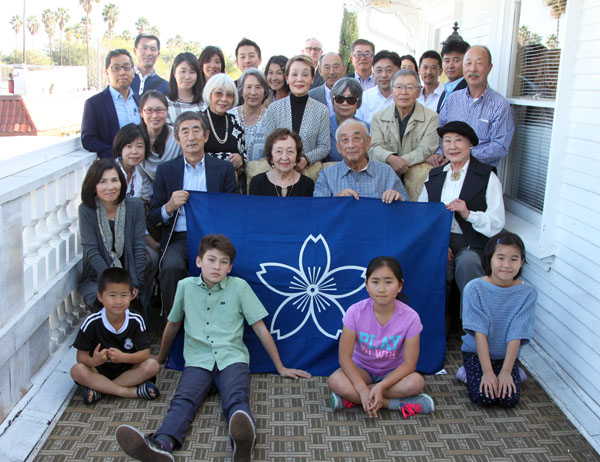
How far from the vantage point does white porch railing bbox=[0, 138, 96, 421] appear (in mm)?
3205

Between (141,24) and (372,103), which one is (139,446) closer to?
(372,103)

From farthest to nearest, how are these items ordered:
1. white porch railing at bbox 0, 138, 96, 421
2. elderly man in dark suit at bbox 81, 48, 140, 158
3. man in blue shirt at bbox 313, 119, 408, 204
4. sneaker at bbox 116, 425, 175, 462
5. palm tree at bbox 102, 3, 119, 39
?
palm tree at bbox 102, 3, 119, 39
elderly man in dark suit at bbox 81, 48, 140, 158
man in blue shirt at bbox 313, 119, 408, 204
white porch railing at bbox 0, 138, 96, 421
sneaker at bbox 116, 425, 175, 462

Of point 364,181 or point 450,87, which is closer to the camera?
point 364,181

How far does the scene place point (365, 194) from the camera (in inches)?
172

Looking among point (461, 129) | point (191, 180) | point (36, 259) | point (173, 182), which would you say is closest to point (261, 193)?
point (191, 180)

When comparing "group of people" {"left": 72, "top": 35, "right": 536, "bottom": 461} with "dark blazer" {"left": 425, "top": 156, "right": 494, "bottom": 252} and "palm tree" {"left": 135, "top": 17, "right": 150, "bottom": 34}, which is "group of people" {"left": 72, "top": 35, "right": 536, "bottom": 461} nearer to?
"dark blazer" {"left": 425, "top": 156, "right": 494, "bottom": 252}

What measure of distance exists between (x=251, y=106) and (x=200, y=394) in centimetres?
273

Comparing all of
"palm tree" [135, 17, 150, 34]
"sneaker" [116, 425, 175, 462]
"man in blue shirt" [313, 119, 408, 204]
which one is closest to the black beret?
"man in blue shirt" [313, 119, 408, 204]

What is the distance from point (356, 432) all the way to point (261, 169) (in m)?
2.39

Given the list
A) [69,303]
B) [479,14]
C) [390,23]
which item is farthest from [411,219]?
[390,23]

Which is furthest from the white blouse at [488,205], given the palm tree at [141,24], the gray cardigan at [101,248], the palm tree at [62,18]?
the palm tree at [62,18]

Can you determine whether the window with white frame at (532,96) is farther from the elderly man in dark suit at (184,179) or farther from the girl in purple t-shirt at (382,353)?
the elderly man in dark suit at (184,179)

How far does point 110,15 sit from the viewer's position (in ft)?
247

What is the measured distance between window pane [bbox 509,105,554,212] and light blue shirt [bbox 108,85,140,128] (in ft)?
10.8
